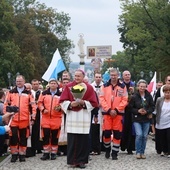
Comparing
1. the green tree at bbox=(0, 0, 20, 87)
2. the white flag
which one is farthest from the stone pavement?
the green tree at bbox=(0, 0, 20, 87)

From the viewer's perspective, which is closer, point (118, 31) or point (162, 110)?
point (162, 110)

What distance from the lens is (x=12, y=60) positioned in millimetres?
49406

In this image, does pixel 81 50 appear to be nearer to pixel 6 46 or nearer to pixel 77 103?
pixel 77 103

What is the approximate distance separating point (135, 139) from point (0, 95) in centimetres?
339

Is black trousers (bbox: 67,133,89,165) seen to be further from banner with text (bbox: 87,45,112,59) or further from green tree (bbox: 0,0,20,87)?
green tree (bbox: 0,0,20,87)

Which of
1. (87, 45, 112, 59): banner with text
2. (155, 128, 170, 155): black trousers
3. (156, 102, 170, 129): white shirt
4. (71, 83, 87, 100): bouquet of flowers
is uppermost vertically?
(87, 45, 112, 59): banner with text

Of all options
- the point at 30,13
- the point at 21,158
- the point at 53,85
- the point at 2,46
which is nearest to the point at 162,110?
the point at 53,85

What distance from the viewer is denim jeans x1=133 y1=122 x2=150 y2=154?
10.8m

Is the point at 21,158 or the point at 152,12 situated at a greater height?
the point at 152,12

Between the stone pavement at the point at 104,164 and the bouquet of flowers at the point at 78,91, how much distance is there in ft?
4.75

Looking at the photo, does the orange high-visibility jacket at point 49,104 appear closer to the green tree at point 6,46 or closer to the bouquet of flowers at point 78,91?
the bouquet of flowers at point 78,91

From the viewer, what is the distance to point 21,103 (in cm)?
1038

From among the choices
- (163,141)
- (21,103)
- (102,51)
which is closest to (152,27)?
(102,51)

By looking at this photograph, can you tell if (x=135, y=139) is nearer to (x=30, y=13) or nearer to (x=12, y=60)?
(x=12, y=60)
